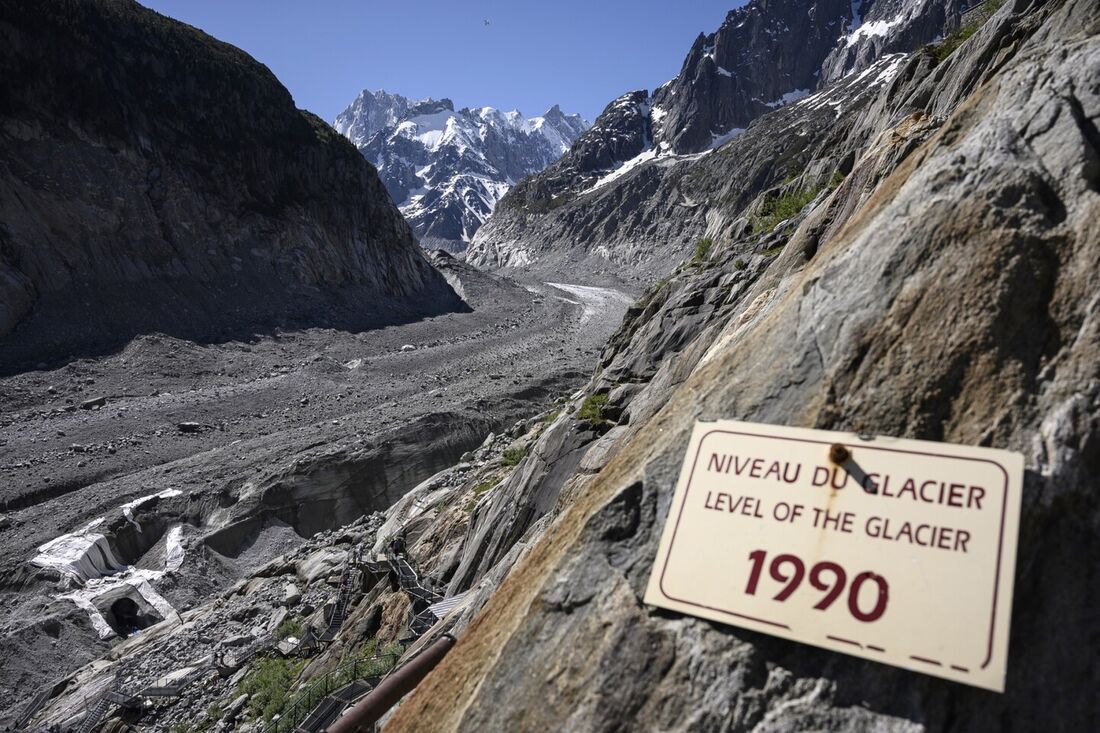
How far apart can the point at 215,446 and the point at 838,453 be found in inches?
1216

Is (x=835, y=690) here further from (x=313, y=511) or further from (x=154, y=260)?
(x=154, y=260)

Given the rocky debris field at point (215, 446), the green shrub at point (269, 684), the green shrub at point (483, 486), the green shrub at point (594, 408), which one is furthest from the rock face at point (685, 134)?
the green shrub at point (269, 684)

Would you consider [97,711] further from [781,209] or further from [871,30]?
[871,30]

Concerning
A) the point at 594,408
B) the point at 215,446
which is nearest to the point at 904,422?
the point at 594,408

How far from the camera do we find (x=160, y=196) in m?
49.6

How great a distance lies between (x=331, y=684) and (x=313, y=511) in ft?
48.7

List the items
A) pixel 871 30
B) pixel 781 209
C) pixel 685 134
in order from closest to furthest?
pixel 781 209, pixel 871 30, pixel 685 134

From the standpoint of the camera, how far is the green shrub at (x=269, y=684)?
408 inches

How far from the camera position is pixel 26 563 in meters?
18.0

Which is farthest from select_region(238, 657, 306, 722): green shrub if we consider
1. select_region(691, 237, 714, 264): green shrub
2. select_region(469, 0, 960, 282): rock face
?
select_region(469, 0, 960, 282): rock face

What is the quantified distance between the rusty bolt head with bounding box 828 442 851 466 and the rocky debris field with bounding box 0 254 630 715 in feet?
63.9

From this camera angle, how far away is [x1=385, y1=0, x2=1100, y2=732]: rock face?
2529 mm

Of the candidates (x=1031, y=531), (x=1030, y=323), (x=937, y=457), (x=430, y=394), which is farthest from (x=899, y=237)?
(x=430, y=394)

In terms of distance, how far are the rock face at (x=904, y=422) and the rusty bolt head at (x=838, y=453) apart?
0.70ft
